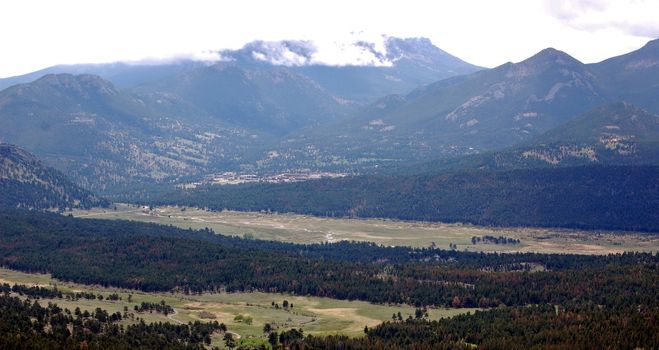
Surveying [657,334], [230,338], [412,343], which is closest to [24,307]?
[230,338]

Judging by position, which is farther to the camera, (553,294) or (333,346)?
(553,294)

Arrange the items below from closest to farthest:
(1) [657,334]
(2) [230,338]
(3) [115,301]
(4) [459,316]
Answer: (1) [657,334] → (2) [230,338] → (4) [459,316] → (3) [115,301]

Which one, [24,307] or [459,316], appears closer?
[24,307]

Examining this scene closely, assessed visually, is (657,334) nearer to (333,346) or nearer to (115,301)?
(333,346)

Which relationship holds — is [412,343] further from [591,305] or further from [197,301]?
[197,301]

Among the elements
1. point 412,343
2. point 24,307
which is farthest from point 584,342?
point 24,307

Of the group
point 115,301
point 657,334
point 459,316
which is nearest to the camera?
point 657,334
